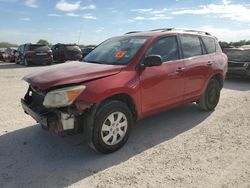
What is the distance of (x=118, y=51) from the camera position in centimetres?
477

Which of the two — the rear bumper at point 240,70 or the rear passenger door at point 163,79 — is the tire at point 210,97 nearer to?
the rear passenger door at point 163,79

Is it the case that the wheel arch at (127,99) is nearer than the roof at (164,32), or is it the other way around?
the wheel arch at (127,99)

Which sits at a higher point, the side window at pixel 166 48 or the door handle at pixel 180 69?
the side window at pixel 166 48

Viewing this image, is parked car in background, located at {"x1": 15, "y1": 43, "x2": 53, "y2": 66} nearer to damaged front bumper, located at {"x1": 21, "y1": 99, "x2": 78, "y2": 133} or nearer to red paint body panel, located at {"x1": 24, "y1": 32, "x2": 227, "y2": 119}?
red paint body panel, located at {"x1": 24, "y1": 32, "x2": 227, "y2": 119}

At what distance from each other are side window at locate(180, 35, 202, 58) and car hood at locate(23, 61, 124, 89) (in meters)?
1.69

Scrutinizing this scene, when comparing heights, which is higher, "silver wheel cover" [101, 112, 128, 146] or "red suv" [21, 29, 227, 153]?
"red suv" [21, 29, 227, 153]

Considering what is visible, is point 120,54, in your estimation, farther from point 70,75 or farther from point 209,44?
point 209,44

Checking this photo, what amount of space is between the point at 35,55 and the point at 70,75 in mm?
16196

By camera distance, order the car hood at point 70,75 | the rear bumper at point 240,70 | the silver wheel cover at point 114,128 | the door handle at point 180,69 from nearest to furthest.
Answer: the car hood at point 70,75 → the silver wheel cover at point 114,128 → the door handle at point 180,69 → the rear bumper at point 240,70

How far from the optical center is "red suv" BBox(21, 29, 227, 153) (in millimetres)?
3668

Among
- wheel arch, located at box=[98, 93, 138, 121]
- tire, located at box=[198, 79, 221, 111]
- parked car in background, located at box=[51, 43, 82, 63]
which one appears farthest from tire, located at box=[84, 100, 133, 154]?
parked car in background, located at box=[51, 43, 82, 63]

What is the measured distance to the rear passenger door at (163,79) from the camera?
14.4 ft

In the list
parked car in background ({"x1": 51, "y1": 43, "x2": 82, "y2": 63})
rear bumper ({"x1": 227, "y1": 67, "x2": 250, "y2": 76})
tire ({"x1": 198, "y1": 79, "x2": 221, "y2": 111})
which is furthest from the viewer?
parked car in background ({"x1": 51, "y1": 43, "x2": 82, "y2": 63})

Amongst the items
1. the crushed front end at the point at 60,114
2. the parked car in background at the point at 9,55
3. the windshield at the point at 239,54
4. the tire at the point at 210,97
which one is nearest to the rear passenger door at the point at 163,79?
the tire at the point at 210,97
